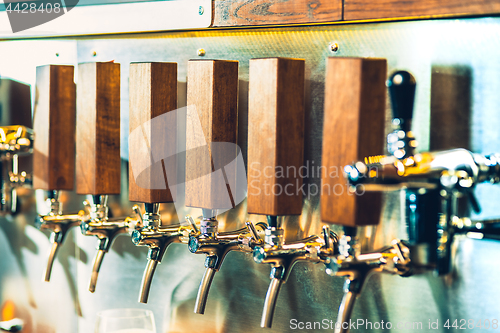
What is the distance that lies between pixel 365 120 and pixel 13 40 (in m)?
0.99

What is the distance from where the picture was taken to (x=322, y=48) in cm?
88

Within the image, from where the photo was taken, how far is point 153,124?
0.95 metres

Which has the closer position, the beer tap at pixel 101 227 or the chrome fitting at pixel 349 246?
the chrome fitting at pixel 349 246

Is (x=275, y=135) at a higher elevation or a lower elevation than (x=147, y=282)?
higher

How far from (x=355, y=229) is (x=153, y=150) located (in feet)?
1.39

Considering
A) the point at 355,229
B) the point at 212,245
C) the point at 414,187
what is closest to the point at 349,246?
the point at 355,229

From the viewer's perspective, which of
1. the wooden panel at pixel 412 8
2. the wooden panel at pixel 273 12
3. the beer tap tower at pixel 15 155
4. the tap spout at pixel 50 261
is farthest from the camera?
the beer tap tower at pixel 15 155

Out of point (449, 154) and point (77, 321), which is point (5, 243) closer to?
point (77, 321)

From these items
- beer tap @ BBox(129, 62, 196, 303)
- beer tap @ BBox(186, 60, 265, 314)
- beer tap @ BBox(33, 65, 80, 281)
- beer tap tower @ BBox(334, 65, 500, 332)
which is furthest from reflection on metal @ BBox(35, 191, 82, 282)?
beer tap tower @ BBox(334, 65, 500, 332)

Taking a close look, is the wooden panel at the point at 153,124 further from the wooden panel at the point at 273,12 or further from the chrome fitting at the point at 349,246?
the chrome fitting at the point at 349,246

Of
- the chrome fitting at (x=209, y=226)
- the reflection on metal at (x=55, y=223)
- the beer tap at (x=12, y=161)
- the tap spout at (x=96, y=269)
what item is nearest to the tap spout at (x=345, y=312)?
the chrome fitting at (x=209, y=226)

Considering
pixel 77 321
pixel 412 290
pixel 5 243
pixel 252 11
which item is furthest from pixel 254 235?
pixel 5 243

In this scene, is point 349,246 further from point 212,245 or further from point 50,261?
point 50,261

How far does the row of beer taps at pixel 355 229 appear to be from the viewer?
63cm
